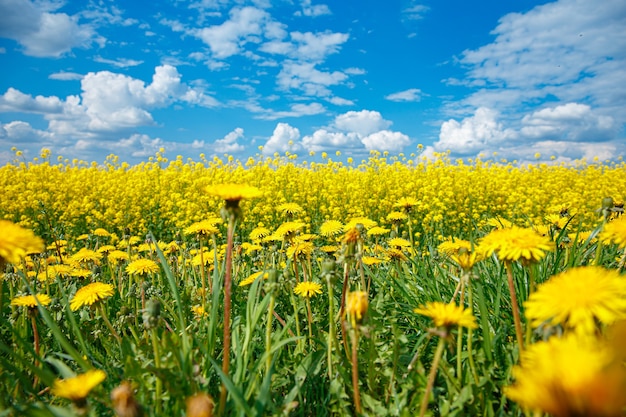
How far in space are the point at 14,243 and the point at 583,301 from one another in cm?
143

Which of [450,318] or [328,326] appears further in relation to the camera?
[328,326]

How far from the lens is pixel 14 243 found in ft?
3.98

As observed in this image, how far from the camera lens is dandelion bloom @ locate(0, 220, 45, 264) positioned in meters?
1.19

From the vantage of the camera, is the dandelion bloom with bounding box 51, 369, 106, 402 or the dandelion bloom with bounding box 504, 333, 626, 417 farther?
the dandelion bloom with bounding box 51, 369, 106, 402

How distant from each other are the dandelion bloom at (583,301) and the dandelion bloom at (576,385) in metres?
0.27

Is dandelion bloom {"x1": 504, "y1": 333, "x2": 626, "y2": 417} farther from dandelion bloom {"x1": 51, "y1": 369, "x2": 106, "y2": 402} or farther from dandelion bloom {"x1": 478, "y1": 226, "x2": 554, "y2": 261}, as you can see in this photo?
dandelion bloom {"x1": 51, "y1": 369, "x2": 106, "y2": 402}

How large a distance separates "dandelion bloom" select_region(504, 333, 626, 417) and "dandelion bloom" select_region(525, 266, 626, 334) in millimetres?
271

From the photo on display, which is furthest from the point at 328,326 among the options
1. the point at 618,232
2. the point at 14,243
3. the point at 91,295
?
the point at 14,243

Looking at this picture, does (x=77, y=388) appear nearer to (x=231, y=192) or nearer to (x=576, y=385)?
(x=231, y=192)

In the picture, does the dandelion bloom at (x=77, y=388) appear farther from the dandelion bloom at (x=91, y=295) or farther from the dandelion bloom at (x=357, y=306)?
the dandelion bloom at (x=91, y=295)

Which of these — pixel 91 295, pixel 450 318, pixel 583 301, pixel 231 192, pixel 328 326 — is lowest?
pixel 328 326

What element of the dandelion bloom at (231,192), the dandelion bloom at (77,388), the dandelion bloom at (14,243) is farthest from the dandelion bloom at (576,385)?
the dandelion bloom at (14,243)

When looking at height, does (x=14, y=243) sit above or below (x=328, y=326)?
above

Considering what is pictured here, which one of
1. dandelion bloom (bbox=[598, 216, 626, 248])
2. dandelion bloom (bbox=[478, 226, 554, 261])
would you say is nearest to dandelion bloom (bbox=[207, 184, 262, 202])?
dandelion bloom (bbox=[478, 226, 554, 261])
